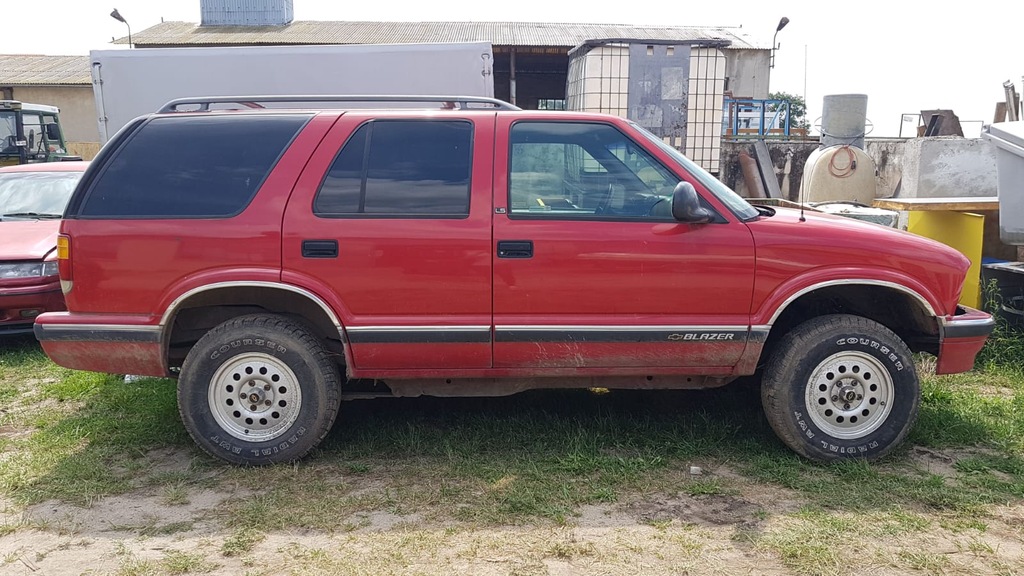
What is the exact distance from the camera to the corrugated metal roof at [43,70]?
26219 millimetres

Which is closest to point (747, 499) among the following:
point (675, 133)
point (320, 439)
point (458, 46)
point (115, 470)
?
point (320, 439)

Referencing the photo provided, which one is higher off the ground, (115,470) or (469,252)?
(469,252)

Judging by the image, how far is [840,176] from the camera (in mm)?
10719

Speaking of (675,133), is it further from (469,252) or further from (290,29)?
(290,29)

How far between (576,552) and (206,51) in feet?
23.0

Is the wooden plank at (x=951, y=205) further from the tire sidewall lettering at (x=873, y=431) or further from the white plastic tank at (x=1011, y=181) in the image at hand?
the tire sidewall lettering at (x=873, y=431)

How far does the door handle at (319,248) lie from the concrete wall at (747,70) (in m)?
23.1

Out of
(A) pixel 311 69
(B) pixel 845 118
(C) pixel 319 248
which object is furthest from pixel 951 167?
(C) pixel 319 248

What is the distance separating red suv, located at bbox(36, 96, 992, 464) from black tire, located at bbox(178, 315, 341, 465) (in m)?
0.01

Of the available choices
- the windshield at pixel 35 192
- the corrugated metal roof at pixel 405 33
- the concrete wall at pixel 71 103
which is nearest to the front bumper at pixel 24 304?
the windshield at pixel 35 192

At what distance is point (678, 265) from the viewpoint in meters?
3.89

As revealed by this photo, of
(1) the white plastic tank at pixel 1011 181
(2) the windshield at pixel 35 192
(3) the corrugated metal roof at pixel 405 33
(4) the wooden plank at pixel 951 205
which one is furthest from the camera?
(3) the corrugated metal roof at pixel 405 33

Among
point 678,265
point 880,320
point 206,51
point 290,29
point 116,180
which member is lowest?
point 880,320

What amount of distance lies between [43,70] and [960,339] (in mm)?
32496
